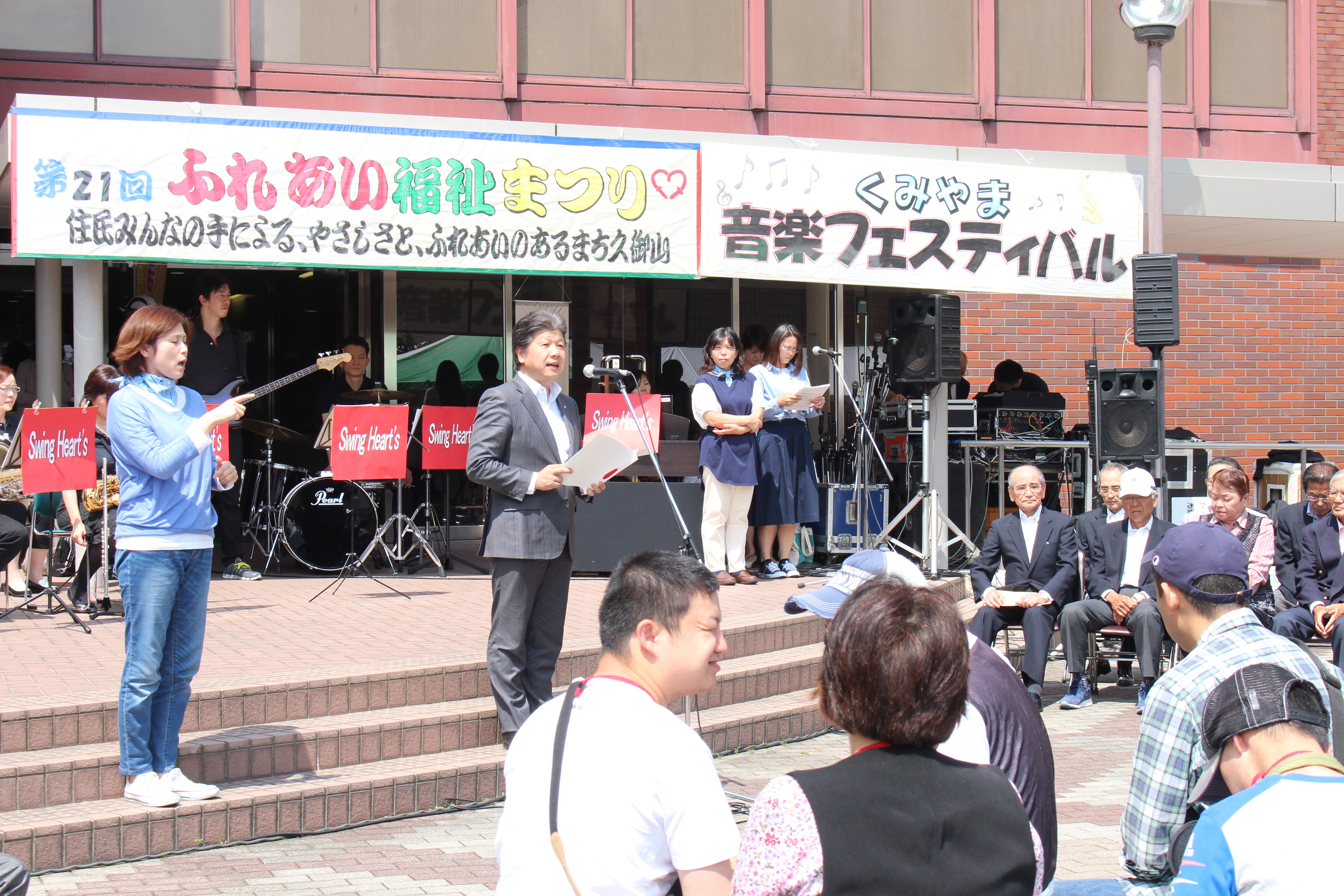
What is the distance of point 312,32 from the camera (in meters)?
10.8

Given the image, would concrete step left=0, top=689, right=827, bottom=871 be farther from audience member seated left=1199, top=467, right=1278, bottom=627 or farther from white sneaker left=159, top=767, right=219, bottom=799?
audience member seated left=1199, top=467, right=1278, bottom=627

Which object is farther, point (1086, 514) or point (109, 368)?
point (1086, 514)

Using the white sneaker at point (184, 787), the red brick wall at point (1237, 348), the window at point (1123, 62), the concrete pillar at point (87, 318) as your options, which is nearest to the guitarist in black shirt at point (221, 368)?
the concrete pillar at point (87, 318)

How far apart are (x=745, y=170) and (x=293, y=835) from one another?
19.2 feet

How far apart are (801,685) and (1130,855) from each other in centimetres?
485

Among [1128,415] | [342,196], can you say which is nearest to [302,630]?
[342,196]

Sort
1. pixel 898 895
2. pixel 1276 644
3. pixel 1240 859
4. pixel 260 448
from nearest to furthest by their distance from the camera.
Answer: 1. pixel 898 895
2. pixel 1240 859
3. pixel 1276 644
4. pixel 260 448

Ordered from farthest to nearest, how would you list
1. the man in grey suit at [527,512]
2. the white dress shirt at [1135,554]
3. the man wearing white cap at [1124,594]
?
the white dress shirt at [1135,554]
the man wearing white cap at [1124,594]
the man in grey suit at [527,512]

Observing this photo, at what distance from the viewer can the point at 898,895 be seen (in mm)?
1868

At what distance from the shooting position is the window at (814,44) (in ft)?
38.8

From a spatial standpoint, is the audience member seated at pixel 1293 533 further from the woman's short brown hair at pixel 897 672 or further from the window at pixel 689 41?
the woman's short brown hair at pixel 897 672

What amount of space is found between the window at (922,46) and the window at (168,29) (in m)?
5.95

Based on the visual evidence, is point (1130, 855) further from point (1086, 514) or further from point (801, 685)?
point (1086, 514)

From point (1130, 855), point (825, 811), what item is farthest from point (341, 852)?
point (825, 811)
